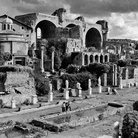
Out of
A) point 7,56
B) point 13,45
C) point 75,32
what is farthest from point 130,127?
point 75,32

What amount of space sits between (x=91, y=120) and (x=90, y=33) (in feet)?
178

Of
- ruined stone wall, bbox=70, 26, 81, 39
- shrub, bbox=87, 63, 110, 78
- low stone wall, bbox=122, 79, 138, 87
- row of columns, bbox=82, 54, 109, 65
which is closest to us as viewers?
low stone wall, bbox=122, 79, 138, 87

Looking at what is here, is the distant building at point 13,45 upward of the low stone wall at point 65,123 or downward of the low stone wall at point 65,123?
upward

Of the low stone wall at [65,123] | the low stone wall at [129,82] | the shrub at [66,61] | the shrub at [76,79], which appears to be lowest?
the low stone wall at [65,123]

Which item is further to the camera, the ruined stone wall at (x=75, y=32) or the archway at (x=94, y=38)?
the archway at (x=94, y=38)

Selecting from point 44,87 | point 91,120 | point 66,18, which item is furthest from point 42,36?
point 91,120

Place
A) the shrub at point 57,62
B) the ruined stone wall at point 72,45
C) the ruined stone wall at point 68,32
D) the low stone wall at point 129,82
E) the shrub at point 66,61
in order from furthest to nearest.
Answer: the ruined stone wall at point 68,32
the ruined stone wall at point 72,45
the shrub at point 66,61
the shrub at point 57,62
the low stone wall at point 129,82

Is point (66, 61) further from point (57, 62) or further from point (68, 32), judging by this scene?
point (68, 32)

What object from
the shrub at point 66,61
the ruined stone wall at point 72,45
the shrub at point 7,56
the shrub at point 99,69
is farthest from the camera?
the ruined stone wall at point 72,45

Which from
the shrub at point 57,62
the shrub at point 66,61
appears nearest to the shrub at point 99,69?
the shrub at point 57,62

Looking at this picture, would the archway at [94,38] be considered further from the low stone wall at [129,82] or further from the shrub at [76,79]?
the shrub at [76,79]

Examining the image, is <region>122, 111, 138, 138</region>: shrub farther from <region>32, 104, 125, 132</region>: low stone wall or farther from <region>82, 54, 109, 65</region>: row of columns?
<region>82, 54, 109, 65</region>: row of columns

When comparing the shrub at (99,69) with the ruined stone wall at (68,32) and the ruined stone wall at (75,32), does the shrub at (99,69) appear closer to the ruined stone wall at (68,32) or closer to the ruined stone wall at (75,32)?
the ruined stone wall at (68,32)

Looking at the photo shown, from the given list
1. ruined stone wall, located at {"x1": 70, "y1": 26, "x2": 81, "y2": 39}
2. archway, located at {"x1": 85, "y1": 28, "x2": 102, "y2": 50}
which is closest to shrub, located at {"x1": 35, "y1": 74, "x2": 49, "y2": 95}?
ruined stone wall, located at {"x1": 70, "y1": 26, "x2": 81, "y2": 39}
